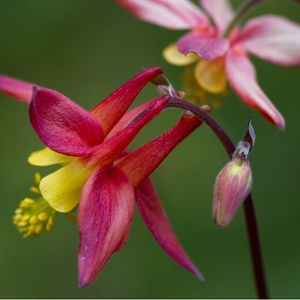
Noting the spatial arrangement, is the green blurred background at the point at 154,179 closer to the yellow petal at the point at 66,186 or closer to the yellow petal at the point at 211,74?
the yellow petal at the point at 211,74

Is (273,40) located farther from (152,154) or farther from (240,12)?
(152,154)

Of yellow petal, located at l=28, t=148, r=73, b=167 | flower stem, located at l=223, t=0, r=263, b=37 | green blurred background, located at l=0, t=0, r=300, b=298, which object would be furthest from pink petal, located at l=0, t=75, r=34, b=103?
green blurred background, located at l=0, t=0, r=300, b=298

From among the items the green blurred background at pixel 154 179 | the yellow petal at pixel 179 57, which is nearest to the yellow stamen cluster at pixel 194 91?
the yellow petal at pixel 179 57

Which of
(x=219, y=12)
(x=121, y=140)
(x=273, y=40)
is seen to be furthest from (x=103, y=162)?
(x=219, y=12)

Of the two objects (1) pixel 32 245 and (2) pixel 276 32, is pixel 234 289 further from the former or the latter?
(2) pixel 276 32

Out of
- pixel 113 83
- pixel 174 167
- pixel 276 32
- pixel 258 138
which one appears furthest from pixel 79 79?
pixel 276 32

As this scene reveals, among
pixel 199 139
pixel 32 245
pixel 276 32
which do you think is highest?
pixel 276 32

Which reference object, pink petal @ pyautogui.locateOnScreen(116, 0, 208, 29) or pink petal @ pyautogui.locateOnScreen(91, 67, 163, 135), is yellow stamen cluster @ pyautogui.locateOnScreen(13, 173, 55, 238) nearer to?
pink petal @ pyautogui.locateOnScreen(91, 67, 163, 135)
